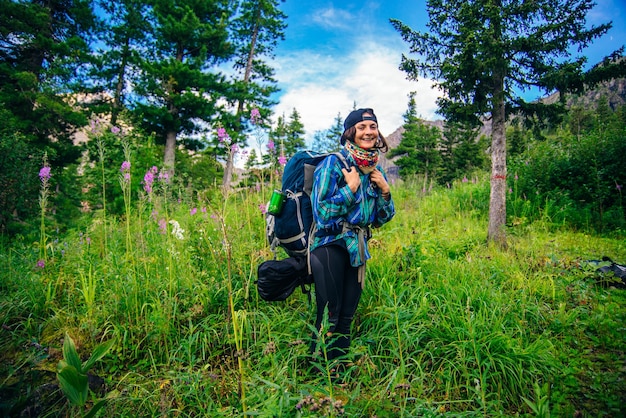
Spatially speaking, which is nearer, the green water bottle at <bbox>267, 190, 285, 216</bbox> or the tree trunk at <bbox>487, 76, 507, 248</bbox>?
the green water bottle at <bbox>267, 190, 285, 216</bbox>

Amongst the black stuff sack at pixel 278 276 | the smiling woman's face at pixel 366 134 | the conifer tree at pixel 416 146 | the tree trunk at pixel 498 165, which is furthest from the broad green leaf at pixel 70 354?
the conifer tree at pixel 416 146

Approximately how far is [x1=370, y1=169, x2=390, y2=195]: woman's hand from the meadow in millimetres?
830

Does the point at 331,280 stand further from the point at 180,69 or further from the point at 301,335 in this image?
the point at 180,69

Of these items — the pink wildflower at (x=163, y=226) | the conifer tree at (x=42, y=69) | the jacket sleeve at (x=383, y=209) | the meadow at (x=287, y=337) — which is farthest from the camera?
the conifer tree at (x=42, y=69)

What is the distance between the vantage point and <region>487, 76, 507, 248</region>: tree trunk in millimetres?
4648

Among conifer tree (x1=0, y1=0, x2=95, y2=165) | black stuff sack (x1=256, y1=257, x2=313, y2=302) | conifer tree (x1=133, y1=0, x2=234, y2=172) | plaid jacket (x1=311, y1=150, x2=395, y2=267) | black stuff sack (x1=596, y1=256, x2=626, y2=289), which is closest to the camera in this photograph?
plaid jacket (x1=311, y1=150, x2=395, y2=267)

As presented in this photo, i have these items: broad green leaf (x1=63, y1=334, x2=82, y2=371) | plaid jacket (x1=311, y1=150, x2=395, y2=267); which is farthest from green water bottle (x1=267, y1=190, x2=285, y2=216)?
broad green leaf (x1=63, y1=334, x2=82, y2=371)

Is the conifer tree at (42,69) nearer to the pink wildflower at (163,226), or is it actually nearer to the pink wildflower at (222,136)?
the pink wildflower at (163,226)

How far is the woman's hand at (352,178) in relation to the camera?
1.89 m

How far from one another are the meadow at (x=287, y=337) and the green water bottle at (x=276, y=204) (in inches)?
13.3

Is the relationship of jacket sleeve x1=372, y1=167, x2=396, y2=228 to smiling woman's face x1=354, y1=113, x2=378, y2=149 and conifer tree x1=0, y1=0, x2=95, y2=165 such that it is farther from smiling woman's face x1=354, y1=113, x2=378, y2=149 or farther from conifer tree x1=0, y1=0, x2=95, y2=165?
conifer tree x1=0, y1=0, x2=95, y2=165

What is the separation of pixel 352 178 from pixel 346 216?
28 cm

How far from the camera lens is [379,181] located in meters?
2.00

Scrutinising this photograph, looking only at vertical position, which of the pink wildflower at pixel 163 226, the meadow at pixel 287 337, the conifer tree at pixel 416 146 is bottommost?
the meadow at pixel 287 337
